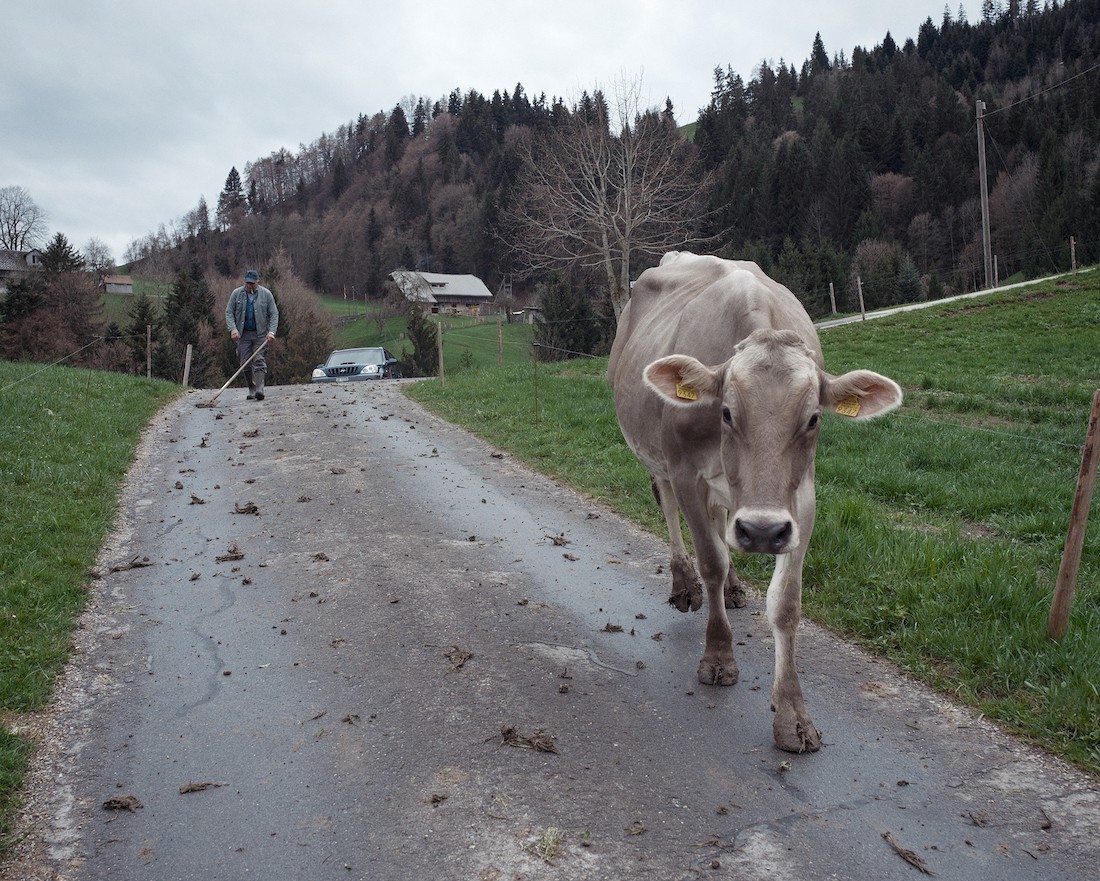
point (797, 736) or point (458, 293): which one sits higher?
point (458, 293)

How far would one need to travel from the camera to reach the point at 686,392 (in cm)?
412

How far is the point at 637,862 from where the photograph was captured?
2.92 meters

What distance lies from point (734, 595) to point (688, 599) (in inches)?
14.9

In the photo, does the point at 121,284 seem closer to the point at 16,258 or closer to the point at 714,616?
the point at 16,258

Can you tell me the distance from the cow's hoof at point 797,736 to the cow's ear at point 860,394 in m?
1.42

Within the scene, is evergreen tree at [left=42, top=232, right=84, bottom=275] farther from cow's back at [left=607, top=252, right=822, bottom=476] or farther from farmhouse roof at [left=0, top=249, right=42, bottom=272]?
cow's back at [left=607, top=252, right=822, bottom=476]

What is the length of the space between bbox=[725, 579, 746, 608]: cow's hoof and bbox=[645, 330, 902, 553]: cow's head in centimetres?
168

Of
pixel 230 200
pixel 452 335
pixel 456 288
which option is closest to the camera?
pixel 452 335

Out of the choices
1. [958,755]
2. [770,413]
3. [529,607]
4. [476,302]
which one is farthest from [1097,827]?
[476,302]

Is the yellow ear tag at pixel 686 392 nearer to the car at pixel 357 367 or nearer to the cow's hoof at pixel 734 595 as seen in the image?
the cow's hoof at pixel 734 595

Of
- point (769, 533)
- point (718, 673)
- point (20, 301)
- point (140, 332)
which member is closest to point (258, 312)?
point (718, 673)

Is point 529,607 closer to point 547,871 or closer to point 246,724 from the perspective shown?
point 246,724

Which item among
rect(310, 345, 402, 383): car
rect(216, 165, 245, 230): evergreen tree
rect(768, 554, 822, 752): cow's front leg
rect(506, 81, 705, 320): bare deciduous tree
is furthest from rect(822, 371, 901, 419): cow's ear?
rect(216, 165, 245, 230): evergreen tree

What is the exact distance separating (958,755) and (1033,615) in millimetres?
1471
